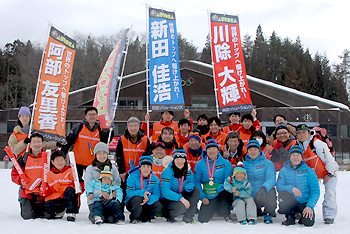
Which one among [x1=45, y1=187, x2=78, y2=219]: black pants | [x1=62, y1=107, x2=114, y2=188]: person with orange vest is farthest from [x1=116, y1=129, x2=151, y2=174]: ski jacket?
[x1=45, y1=187, x2=78, y2=219]: black pants

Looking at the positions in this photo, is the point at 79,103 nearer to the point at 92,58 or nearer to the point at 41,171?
the point at 41,171

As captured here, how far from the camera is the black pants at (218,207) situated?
4.49 metres

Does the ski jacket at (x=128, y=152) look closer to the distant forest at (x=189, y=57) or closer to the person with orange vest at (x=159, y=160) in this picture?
the person with orange vest at (x=159, y=160)

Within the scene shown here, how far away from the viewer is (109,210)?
438 cm

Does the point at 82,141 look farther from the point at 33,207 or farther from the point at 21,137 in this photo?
the point at 21,137

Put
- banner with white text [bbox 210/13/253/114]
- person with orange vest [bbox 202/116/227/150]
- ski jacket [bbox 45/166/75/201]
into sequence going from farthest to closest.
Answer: banner with white text [bbox 210/13/253/114]
person with orange vest [bbox 202/116/227/150]
ski jacket [bbox 45/166/75/201]

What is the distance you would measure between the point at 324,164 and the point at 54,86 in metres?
5.79

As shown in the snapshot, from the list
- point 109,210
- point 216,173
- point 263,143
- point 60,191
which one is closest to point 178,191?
point 216,173

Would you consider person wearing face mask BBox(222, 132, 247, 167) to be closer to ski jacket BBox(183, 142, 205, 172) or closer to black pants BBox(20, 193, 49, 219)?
ski jacket BBox(183, 142, 205, 172)

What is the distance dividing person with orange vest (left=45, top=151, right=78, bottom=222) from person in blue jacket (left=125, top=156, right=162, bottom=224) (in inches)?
32.4

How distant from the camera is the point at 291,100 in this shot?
23281 mm

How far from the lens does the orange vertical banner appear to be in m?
6.68

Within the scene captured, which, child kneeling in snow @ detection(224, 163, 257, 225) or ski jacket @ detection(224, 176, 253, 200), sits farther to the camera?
ski jacket @ detection(224, 176, 253, 200)

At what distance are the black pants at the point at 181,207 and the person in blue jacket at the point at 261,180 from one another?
0.86 metres
